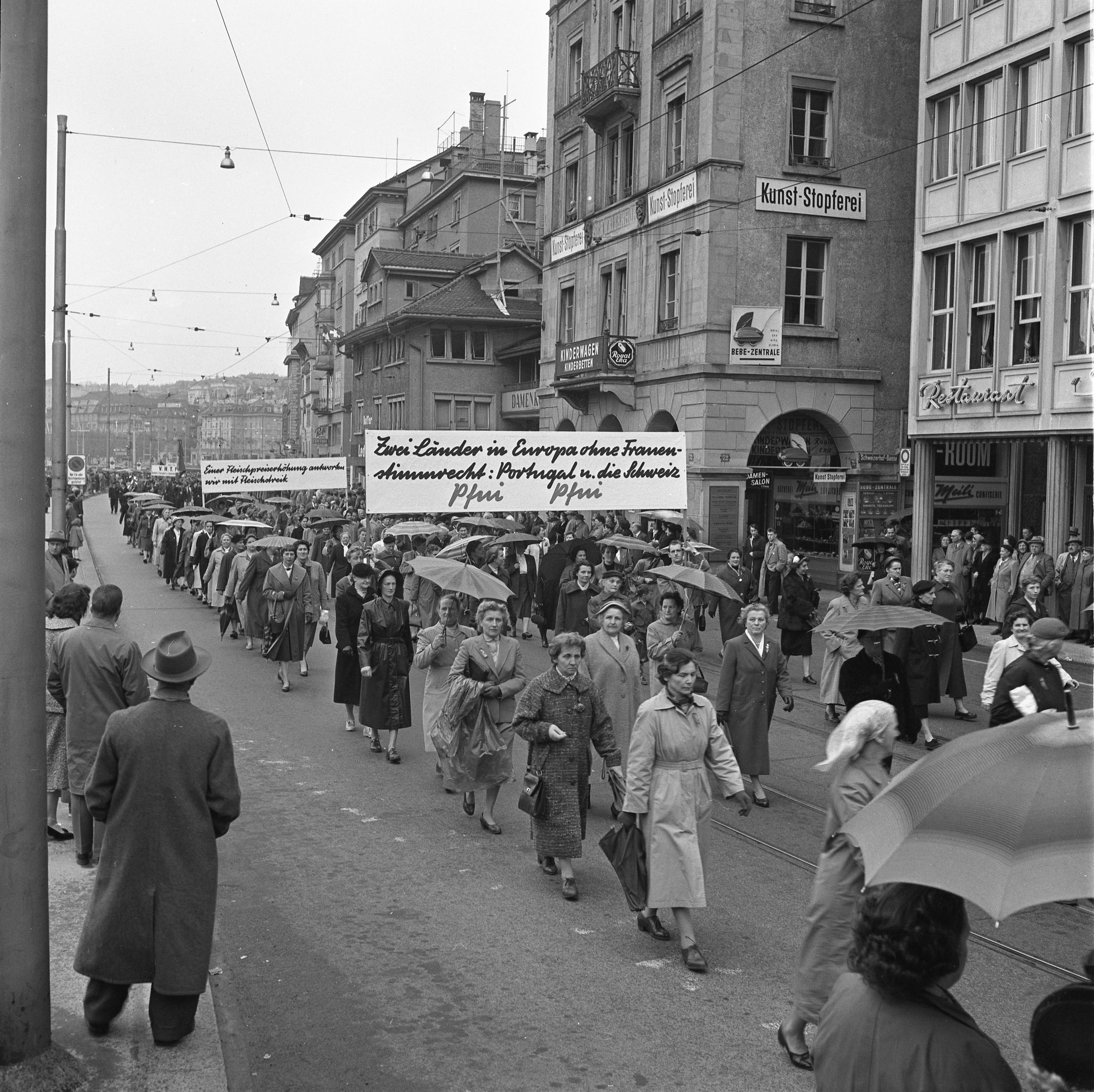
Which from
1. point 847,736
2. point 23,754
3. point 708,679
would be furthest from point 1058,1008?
point 708,679

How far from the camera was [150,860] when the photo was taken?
5465 millimetres

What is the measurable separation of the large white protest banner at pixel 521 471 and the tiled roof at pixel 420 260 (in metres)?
45.6

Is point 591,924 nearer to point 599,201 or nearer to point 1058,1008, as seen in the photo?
point 1058,1008

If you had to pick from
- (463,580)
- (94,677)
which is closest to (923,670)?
(463,580)

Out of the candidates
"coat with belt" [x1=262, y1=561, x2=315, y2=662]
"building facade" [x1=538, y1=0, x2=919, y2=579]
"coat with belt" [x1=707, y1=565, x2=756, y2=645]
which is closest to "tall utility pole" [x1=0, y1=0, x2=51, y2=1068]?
"coat with belt" [x1=707, y1=565, x2=756, y2=645]

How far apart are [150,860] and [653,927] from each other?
2.88 metres

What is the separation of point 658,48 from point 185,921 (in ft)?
106

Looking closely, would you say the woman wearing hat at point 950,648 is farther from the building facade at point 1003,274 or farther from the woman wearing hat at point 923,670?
the building facade at point 1003,274

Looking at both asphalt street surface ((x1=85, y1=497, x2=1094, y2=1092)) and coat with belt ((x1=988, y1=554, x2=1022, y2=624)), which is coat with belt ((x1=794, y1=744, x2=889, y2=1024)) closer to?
asphalt street surface ((x1=85, y1=497, x2=1094, y2=1092))

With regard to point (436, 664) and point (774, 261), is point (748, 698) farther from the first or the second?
point (774, 261)

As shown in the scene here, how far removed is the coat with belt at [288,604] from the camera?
49.8 ft

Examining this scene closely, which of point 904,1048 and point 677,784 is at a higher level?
point 904,1048

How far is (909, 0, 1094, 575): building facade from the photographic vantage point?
2289 cm

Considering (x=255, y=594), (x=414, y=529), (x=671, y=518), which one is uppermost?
(x=671, y=518)
